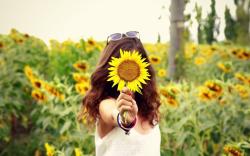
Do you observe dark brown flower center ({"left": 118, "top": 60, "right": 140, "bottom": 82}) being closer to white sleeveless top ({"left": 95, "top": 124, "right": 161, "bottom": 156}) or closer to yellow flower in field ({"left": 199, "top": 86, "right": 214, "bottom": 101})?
white sleeveless top ({"left": 95, "top": 124, "right": 161, "bottom": 156})

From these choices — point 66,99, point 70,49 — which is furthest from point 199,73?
point 66,99

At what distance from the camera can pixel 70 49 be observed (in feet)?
21.4

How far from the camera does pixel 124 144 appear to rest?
1867mm

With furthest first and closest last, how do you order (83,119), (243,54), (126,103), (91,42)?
(91,42) < (243,54) < (83,119) < (126,103)

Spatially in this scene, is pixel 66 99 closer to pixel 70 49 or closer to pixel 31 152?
pixel 31 152

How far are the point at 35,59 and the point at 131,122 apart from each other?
13.8ft

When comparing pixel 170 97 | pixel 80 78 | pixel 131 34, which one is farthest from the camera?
pixel 80 78

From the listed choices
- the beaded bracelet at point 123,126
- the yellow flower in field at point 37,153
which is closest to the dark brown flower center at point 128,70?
the beaded bracelet at point 123,126

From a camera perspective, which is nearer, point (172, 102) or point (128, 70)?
point (128, 70)

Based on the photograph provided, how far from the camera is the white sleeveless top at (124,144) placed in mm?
1859

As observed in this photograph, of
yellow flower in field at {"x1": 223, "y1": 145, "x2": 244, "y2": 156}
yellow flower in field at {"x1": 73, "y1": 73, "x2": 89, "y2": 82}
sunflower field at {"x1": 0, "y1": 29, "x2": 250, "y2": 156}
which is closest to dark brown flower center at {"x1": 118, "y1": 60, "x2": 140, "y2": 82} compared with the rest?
sunflower field at {"x1": 0, "y1": 29, "x2": 250, "y2": 156}

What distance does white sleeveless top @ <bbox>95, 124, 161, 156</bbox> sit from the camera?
1.86 m

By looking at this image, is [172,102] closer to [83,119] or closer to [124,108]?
[83,119]

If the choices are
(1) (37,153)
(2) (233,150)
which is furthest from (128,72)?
(1) (37,153)
